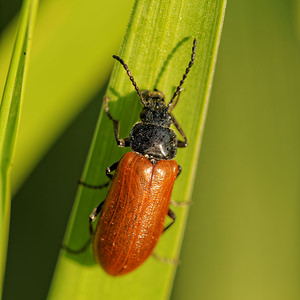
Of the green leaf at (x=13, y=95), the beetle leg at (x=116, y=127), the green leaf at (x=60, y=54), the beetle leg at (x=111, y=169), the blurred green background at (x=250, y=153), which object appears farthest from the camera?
the blurred green background at (x=250, y=153)

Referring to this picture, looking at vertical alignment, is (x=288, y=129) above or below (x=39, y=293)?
above

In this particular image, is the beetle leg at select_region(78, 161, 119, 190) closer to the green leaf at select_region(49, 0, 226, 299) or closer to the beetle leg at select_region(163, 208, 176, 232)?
the green leaf at select_region(49, 0, 226, 299)

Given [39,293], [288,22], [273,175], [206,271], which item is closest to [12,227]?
[39,293]

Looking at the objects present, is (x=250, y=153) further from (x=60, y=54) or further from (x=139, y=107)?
(x=60, y=54)

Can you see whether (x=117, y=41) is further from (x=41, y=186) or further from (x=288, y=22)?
(x=41, y=186)

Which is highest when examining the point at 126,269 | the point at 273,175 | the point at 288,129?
the point at 288,129

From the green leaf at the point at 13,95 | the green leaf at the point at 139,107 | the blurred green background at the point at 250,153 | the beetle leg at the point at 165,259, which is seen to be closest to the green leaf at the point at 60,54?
the blurred green background at the point at 250,153

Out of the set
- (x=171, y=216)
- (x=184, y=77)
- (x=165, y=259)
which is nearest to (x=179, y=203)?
(x=171, y=216)

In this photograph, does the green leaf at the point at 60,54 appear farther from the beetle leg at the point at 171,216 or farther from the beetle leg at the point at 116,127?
the beetle leg at the point at 171,216
